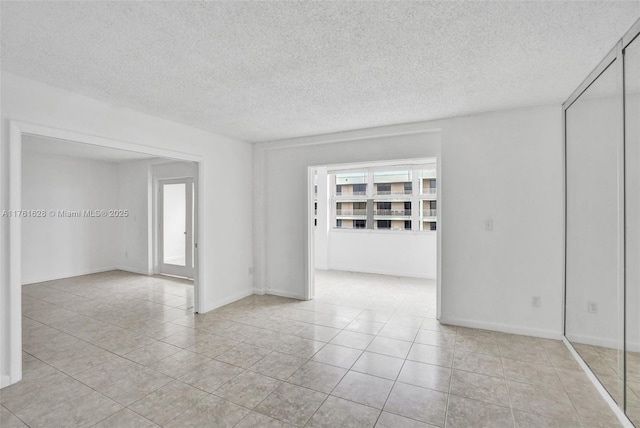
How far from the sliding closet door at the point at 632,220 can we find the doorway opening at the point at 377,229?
11.0 ft

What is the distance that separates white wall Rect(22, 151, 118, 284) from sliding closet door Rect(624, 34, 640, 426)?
8.46 m

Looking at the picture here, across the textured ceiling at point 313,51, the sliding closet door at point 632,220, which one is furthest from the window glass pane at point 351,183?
the sliding closet door at point 632,220

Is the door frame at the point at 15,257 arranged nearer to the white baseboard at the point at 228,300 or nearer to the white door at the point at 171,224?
the white baseboard at the point at 228,300

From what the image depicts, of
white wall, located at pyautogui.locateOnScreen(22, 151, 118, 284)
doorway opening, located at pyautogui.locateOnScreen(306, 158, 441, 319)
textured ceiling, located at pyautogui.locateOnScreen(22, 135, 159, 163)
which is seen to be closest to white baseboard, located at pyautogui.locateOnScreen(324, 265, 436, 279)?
doorway opening, located at pyautogui.locateOnScreen(306, 158, 441, 319)

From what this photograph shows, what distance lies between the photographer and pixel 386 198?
7031mm

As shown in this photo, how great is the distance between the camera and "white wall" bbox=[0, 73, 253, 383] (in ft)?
8.27

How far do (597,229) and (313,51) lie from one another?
2770 millimetres

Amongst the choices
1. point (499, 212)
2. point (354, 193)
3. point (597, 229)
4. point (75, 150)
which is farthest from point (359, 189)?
point (75, 150)

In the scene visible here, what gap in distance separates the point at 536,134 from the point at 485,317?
7.09 ft

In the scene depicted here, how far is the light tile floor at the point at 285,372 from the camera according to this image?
2166 mm

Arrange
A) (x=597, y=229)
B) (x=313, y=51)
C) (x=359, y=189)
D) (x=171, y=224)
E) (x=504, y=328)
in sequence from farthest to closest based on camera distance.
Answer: (x=359, y=189) → (x=171, y=224) → (x=504, y=328) → (x=597, y=229) → (x=313, y=51)

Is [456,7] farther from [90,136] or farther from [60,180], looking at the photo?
[60,180]

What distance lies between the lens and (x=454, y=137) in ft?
12.5

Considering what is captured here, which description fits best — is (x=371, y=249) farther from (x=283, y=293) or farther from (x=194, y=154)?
(x=194, y=154)
